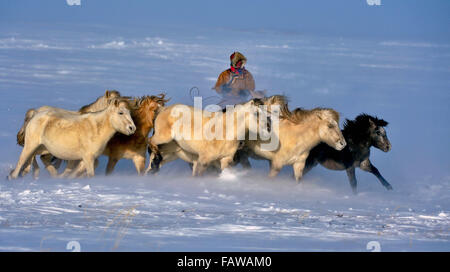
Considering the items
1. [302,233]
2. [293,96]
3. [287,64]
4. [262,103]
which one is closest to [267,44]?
[287,64]

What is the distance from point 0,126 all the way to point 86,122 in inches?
272

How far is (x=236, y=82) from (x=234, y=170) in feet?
5.75

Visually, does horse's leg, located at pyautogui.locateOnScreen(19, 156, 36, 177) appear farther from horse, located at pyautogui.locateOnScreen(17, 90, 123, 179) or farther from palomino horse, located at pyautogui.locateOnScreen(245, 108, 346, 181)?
palomino horse, located at pyautogui.locateOnScreen(245, 108, 346, 181)

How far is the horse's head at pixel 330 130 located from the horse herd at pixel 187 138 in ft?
0.05

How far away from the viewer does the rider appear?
14406 mm

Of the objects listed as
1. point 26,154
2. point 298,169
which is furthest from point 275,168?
point 26,154

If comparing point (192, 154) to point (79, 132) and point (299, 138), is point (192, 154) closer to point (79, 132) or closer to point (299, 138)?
point (299, 138)

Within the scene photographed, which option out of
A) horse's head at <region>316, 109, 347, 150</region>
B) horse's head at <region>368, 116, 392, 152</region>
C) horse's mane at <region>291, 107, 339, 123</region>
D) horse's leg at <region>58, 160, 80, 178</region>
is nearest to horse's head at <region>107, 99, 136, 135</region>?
horse's leg at <region>58, 160, 80, 178</region>

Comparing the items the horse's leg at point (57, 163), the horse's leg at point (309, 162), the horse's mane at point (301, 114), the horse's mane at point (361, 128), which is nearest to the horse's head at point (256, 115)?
the horse's mane at point (301, 114)

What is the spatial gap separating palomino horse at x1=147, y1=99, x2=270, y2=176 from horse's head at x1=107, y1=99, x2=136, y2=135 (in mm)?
871

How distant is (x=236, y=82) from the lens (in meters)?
14.4

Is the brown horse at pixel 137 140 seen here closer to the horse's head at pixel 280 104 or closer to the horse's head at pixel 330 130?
the horse's head at pixel 280 104

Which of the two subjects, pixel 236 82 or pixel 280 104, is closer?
pixel 280 104

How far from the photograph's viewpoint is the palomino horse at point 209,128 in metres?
12.8
